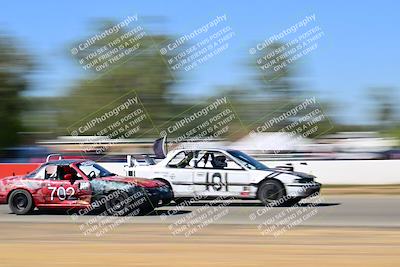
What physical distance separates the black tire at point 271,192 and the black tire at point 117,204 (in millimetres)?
3615

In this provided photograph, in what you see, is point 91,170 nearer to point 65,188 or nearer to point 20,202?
point 65,188

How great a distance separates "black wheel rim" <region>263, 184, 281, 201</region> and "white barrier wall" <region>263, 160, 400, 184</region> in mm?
10638

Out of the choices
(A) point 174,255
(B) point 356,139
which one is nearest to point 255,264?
A: (A) point 174,255

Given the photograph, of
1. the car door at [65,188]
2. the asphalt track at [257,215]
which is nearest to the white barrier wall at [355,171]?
the asphalt track at [257,215]

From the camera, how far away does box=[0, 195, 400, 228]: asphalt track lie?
14969 mm

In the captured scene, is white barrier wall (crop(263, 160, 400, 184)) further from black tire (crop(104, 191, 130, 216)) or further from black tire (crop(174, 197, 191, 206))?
black tire (crop(104, 191, 130, 216))

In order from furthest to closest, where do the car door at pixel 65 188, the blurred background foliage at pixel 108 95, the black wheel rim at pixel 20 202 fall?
the blurred background foliage at pixel 108 95, the black wheel rim at pixel 20 202, the car door at pixel 65 188

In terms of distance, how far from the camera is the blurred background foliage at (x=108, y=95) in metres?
58.0

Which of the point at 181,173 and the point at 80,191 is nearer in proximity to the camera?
the point at 80,191

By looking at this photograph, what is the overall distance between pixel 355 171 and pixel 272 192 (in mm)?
11825

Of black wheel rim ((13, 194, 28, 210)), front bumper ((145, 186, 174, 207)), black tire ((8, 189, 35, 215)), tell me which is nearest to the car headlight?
front bumper ((145, 186, 174, 207))

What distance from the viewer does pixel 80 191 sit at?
16.5 metres

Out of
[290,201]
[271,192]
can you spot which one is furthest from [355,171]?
[271,192]

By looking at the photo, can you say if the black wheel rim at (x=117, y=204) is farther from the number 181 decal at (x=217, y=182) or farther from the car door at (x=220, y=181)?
the number 181 decal at (x=217, y=182)
